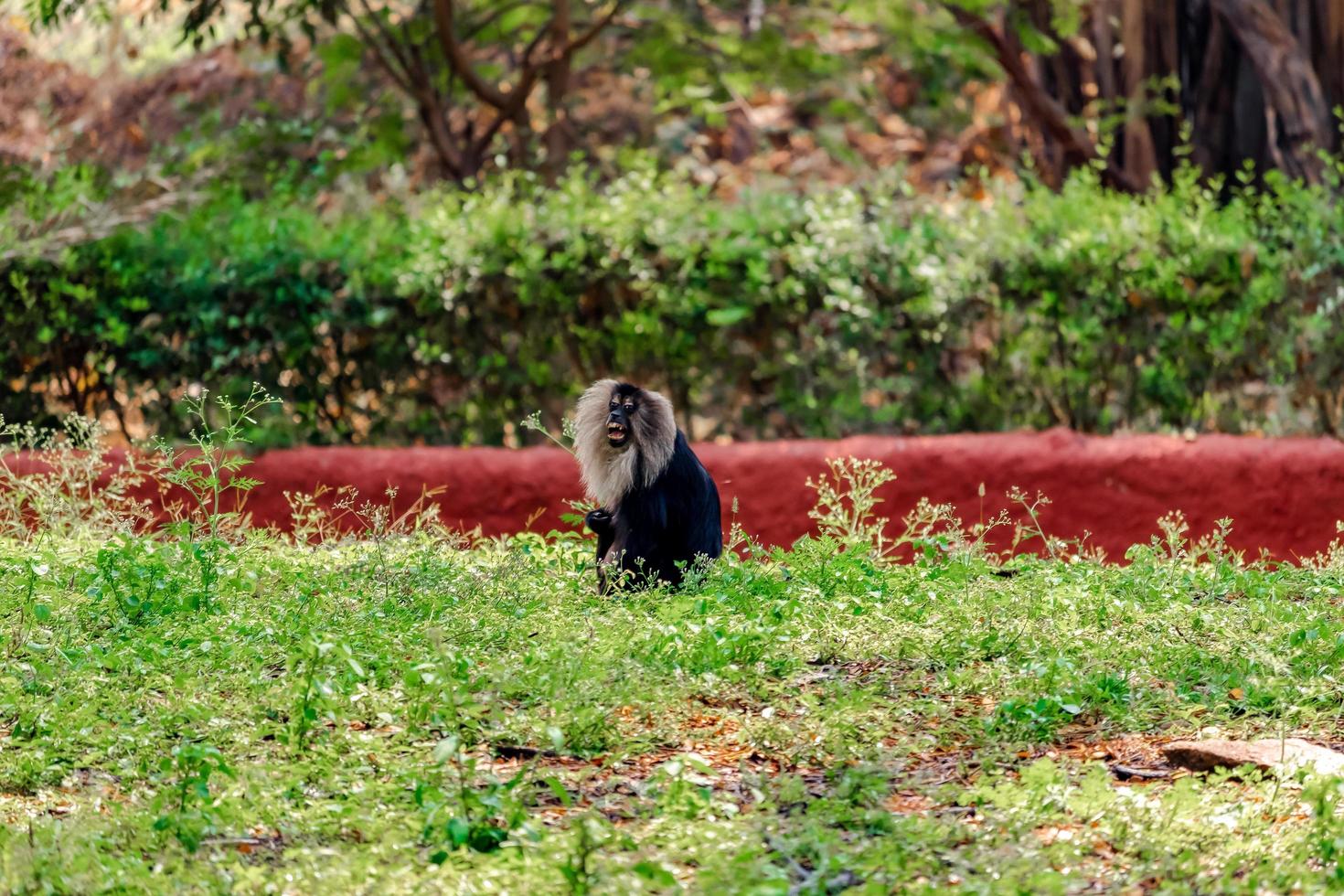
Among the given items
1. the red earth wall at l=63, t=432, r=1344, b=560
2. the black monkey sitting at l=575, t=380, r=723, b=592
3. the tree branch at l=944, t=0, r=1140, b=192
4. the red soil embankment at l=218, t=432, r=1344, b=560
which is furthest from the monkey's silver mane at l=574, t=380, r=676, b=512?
the tree branch at l=944, t=0, r=1140, b=192

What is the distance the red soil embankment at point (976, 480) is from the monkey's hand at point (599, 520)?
7.18 feet

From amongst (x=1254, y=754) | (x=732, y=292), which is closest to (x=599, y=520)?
(x=1254, y=754)

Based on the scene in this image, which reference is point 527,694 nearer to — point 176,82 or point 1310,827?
point 1310,827

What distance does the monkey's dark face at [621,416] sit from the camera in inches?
243

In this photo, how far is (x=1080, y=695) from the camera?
4957mm

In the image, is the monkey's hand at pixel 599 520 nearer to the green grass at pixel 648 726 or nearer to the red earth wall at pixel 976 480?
the green grass at pixel 648 726

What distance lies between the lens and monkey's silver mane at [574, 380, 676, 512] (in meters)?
6.21

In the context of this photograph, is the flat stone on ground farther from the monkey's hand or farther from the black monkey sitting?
the monkey's hand

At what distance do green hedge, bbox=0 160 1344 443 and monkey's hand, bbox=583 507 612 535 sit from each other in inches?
138

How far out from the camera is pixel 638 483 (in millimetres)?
6250

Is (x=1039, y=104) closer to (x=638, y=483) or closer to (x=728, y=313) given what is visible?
(x=728, y=313)

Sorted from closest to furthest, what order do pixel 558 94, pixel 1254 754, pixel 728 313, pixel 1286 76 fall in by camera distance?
pixel 1254 754 < pixel 728 313 < pixel 1286 76 < pixel 558 94

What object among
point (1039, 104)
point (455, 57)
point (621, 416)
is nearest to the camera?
point (621, 416)

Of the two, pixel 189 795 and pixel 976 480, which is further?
pixel 976 480
